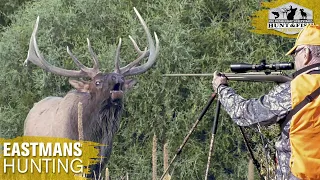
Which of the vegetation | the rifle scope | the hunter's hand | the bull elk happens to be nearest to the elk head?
the bull elk

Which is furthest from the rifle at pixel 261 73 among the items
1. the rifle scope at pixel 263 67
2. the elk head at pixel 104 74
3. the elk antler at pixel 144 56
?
the elk antler at pixel 144 56

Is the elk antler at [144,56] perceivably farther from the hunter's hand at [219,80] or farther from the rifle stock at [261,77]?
the hunter's hand at [219,80]

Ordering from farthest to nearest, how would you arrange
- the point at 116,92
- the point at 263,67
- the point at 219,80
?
the point at 116,92 → the point at 263,67 → the point at 219,80

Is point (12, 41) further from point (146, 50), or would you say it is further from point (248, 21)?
point (248, 21)

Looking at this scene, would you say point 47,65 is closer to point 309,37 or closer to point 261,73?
point 261,73

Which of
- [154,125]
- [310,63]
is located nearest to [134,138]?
[154,125]

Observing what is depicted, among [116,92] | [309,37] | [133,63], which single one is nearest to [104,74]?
[116,92]

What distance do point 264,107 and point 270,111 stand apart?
3 centimetres

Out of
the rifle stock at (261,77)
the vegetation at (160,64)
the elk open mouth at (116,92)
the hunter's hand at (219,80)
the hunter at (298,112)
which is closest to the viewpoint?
the hunter at (298,112)

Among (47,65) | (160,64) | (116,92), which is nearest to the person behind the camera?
(116,92)

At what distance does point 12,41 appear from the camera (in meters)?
7.57

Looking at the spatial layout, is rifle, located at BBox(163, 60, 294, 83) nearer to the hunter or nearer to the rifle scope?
the rifle scope

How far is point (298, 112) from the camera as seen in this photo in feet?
9.87

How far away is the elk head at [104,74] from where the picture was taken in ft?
21.9
